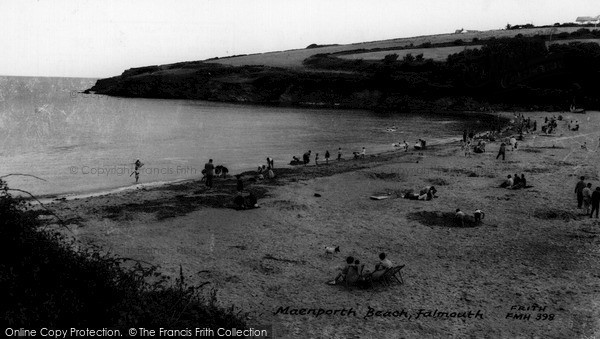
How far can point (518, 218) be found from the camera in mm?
21391

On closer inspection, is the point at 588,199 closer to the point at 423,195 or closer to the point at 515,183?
the point at 515,183

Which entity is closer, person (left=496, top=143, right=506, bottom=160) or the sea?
person (left=496, top=143, right=506, bottom=160)

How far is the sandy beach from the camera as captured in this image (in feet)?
40.0

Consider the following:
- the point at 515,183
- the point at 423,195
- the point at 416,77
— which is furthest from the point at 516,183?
the point at 416,77

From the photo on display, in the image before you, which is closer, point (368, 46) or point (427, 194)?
point (427, 194)

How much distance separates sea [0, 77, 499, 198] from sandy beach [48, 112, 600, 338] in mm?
6267

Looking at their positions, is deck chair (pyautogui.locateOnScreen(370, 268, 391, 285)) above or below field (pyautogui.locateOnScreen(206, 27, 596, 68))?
below

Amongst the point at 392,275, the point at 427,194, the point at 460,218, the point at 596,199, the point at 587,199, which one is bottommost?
the point at 392,275

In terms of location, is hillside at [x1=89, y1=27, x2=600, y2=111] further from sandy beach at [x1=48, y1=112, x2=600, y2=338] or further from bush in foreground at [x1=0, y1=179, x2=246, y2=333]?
bush in foreground at [x1=0, y1=179, x2=246, y2=333]

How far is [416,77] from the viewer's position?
131 meters

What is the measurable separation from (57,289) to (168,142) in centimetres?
5766

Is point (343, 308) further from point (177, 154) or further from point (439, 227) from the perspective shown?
point (177, 154)

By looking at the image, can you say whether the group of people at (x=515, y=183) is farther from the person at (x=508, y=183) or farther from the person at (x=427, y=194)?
the person at (x=427, y=194)

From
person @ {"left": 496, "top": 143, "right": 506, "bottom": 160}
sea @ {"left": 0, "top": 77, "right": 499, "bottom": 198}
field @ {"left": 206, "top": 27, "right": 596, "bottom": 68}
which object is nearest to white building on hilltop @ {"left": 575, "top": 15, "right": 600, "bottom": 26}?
field @ {"left": 206, "top": 27, "right": 596, "bottom": 68}
